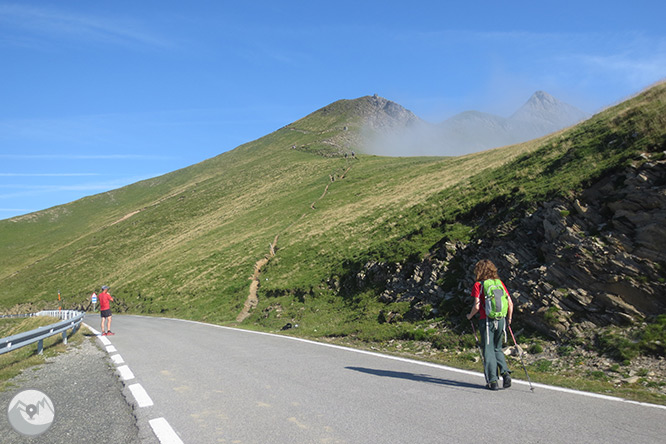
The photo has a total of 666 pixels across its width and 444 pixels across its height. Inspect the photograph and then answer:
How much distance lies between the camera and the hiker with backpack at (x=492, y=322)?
7125mm

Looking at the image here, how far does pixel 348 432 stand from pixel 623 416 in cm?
369

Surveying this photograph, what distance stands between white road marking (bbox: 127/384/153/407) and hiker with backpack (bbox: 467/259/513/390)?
18.0 ft

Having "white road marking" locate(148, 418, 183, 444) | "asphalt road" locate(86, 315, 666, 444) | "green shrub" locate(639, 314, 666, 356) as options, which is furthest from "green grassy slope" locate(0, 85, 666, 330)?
"white road marking" locate(148, 418, 183, 444)

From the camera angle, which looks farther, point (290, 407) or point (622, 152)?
point (622, 152)

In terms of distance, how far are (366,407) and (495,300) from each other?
296 cm

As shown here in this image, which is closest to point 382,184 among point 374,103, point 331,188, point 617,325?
point 331,188

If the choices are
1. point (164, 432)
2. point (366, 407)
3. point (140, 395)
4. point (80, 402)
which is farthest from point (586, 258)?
point (80, 402)

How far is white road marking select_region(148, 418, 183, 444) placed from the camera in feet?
16.0

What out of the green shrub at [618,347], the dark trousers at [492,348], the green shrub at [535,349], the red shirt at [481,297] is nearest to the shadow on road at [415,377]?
the dark trousers at [492,348]

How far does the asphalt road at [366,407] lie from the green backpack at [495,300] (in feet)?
4.22

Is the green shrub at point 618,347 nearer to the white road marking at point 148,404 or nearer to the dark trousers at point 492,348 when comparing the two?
the dark trousers at point 492,348

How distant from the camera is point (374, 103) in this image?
186 meters

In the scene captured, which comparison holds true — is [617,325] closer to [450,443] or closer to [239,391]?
[450,443]

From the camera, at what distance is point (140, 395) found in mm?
7070
